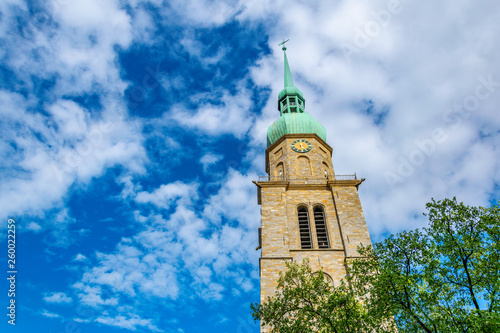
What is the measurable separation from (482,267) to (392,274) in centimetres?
325

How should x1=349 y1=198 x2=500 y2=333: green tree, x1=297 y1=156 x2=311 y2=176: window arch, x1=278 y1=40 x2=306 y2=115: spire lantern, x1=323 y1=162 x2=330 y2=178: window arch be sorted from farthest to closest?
x1=278 y1=40 x2=306 y2=115: spire lantern < x1=323 y1=162 x2=330 y2=178: window arch < x1=297 y1=156 x2=311 y2=176: window arch < x1=349 y1=198 x2=500 y2=333: green tree

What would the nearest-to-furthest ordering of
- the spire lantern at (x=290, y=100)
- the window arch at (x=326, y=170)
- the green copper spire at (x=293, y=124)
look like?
the window arch at (x=326, y=170) → the green copper spire at (x=293, y=124) → the spire lantern at (x=290, y=100)

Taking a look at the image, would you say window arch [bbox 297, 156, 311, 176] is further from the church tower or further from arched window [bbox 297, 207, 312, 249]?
arched window [bbox 297, 207, 312, 249]

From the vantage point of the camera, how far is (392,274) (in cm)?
1374

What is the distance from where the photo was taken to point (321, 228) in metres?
32.1

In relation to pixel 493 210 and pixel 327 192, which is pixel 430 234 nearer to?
pixel 493 210

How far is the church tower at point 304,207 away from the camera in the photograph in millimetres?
28688

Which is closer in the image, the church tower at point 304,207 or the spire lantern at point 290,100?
the church tower at point 304,207

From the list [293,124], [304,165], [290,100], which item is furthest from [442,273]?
[290,100]

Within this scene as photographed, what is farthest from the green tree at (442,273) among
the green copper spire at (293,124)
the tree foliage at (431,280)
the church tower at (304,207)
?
the green copper spire at (293,124)

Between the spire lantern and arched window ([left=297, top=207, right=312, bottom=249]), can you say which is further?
the spire lantern

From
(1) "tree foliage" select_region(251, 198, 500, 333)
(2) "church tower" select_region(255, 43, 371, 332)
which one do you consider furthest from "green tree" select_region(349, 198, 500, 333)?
(2) "church tower" select_region(255, 43, 371, 332)

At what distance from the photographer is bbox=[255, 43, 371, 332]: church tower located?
Answer: 1129 inches

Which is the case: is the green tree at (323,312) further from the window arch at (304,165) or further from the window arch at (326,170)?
the window arch at (326,170)
